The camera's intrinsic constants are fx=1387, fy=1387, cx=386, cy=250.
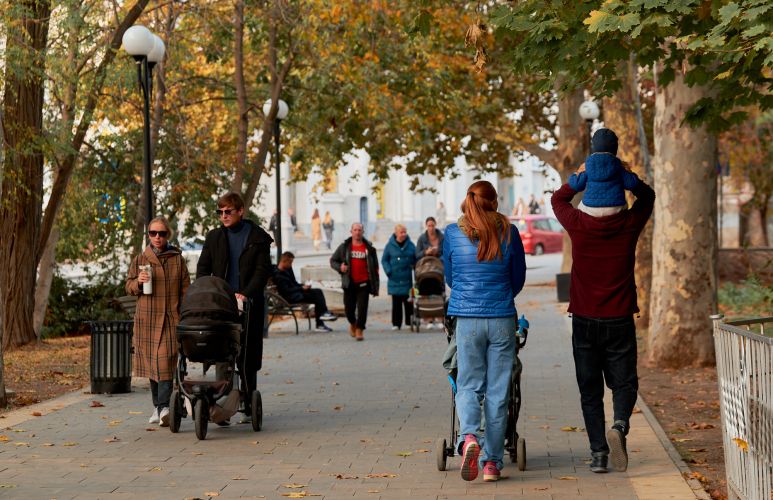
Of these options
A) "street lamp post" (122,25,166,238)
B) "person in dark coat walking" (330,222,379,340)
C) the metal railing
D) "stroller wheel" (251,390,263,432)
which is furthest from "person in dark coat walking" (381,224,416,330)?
the metal railing

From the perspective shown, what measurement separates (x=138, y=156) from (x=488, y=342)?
16.6 meters

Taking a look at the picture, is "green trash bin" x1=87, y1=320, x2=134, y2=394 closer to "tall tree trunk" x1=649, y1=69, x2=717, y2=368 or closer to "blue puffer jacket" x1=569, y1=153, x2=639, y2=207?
"tall tree trunk" x1=649, y1=69, x2=717, y2=368

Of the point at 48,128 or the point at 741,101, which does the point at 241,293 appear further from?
the point at 48,128

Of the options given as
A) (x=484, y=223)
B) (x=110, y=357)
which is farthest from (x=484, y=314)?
(x=110, y=357)

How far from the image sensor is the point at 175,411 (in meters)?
10.1

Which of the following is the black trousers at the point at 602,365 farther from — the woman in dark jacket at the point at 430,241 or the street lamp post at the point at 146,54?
the woman in dark jacket at the point at 430,241

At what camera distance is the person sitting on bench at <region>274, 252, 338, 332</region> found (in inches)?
856

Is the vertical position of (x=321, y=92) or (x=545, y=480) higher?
(x=321, y=92)

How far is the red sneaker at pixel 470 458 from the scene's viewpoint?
7.73 metres

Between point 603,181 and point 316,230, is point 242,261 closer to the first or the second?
point 603,181

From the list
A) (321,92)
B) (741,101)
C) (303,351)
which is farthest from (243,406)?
(321,92)

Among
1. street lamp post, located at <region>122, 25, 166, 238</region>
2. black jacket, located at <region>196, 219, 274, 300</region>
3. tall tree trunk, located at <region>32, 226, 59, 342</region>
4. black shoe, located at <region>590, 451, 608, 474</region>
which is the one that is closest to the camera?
black shoe, located at <region>590, 451, 608, 474</region>

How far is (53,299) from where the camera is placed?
2281cm

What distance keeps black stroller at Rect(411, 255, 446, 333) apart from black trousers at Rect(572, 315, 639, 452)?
12520 millimetres
